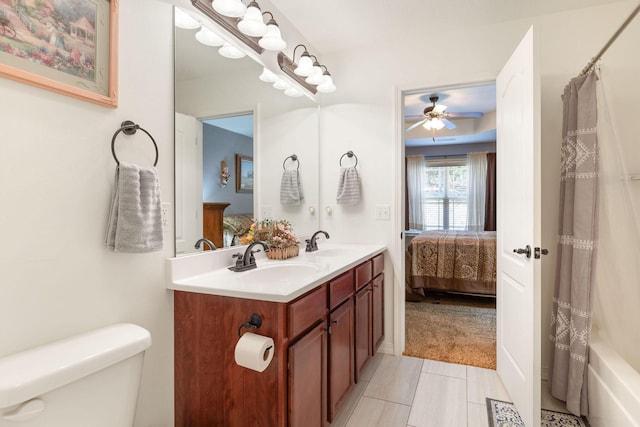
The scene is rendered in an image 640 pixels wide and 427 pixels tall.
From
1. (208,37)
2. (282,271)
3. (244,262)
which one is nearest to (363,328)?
(282,271)

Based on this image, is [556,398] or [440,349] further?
[440,349]

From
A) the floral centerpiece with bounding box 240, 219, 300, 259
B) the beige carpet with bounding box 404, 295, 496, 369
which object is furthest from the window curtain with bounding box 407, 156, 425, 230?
the floral centerpiece with bounding box 240, 219, 300, 259

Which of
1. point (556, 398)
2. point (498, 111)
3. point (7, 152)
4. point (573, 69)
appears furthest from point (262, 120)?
point (556, 398)

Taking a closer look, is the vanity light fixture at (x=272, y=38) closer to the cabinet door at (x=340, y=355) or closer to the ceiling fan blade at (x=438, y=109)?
the cabinet door at (x=340, y=355)

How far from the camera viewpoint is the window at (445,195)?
6586 mm

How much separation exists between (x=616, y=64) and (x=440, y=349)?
7.59ft

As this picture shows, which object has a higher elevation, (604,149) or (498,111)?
(498,111)

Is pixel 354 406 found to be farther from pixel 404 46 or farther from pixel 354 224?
pixel 404 46

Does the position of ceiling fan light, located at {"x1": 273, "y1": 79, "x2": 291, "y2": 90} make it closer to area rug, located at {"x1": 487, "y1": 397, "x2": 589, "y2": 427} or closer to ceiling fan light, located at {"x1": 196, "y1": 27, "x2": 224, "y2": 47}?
ceiling fan light, located at {"x1": 196, "y1": 27, "x2": 224, "y2": 47}

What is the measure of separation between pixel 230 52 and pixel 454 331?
293cm

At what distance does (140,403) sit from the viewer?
1.30 m

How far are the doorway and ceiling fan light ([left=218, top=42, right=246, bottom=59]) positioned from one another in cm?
136

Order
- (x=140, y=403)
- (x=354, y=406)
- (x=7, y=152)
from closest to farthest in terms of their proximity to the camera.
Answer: (x=7, y=152), (x=140, y=403), (x=354, y=406)

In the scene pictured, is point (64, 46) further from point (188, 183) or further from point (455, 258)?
point (455, 258)
